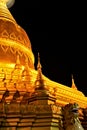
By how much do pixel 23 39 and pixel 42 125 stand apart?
658cm

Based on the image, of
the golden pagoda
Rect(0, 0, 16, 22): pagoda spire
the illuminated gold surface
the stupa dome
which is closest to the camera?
the golden pagoda

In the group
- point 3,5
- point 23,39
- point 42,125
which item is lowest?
point 42,125

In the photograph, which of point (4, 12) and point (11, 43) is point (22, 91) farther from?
point (4, 12)

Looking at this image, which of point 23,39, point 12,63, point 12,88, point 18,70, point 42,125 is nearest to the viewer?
point 42,125

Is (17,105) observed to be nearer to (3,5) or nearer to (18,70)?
(18,70)

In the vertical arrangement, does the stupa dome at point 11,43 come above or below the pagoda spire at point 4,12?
below

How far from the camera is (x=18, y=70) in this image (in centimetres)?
1484

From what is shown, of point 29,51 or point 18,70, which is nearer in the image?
point 18,70

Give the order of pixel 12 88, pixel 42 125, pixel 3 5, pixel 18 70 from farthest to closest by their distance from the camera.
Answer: pixel 3 5 < pixel 18 70 < pixel 12 88 < pixel 42 125

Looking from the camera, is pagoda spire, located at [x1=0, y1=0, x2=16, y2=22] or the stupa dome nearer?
the stupa dome

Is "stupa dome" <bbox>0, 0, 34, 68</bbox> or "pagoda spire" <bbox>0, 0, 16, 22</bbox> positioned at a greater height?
"pagoda spire" <bbox>0, 0, 16, 22</bbox>

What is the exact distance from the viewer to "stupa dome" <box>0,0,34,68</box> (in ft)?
53.0

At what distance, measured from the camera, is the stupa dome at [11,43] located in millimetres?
16158

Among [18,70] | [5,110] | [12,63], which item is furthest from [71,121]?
[12,63]
